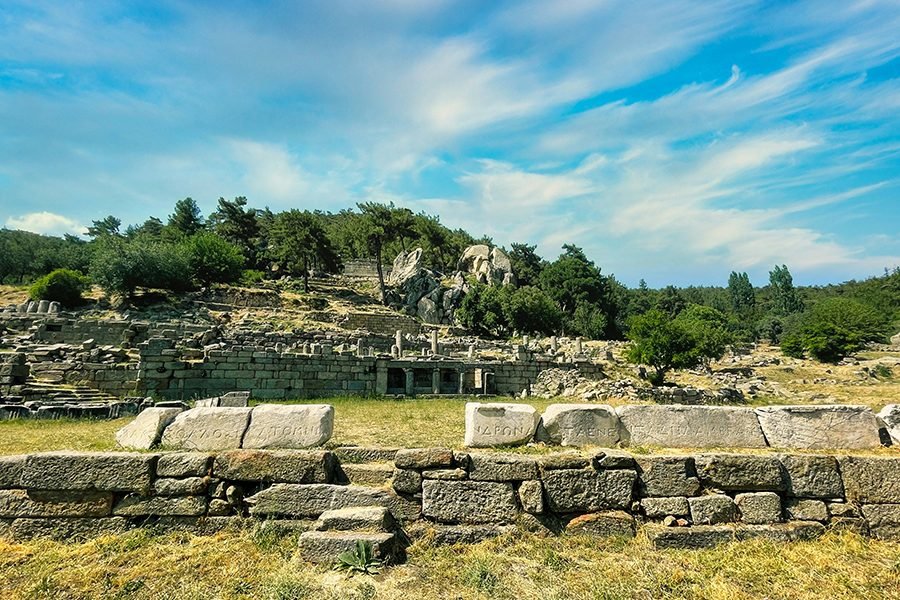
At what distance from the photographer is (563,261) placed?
74.1 metres

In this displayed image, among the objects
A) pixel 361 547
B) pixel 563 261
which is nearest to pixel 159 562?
pixel 361 547

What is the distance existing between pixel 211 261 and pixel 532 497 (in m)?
51.1

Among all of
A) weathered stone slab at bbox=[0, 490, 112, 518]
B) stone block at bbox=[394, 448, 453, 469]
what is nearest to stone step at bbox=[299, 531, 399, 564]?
stone block at bbox=[394, 448, 453, 469]

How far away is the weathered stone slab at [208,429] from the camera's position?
5930 mm

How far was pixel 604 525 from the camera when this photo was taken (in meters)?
5.15

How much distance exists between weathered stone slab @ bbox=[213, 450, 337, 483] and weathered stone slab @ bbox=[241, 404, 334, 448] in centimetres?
51

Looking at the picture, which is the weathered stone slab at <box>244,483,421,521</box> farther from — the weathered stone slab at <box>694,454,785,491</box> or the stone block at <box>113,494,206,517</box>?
the weathered stone slab at <box>694,454,785,491</box>

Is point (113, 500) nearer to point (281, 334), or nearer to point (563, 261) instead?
point (281, 334)

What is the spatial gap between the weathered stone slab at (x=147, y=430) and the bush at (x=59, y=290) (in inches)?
1568

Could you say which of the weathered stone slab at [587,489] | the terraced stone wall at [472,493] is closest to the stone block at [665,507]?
the terraced stone wall at [472,493]

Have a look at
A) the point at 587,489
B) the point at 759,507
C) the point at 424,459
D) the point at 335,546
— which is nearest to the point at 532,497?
the point at 587,489

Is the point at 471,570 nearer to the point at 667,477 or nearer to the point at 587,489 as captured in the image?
the point at 587,489

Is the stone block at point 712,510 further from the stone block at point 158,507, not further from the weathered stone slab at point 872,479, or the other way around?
the stone block at point 158,507

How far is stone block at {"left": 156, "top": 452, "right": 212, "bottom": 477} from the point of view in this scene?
17.2 feet
